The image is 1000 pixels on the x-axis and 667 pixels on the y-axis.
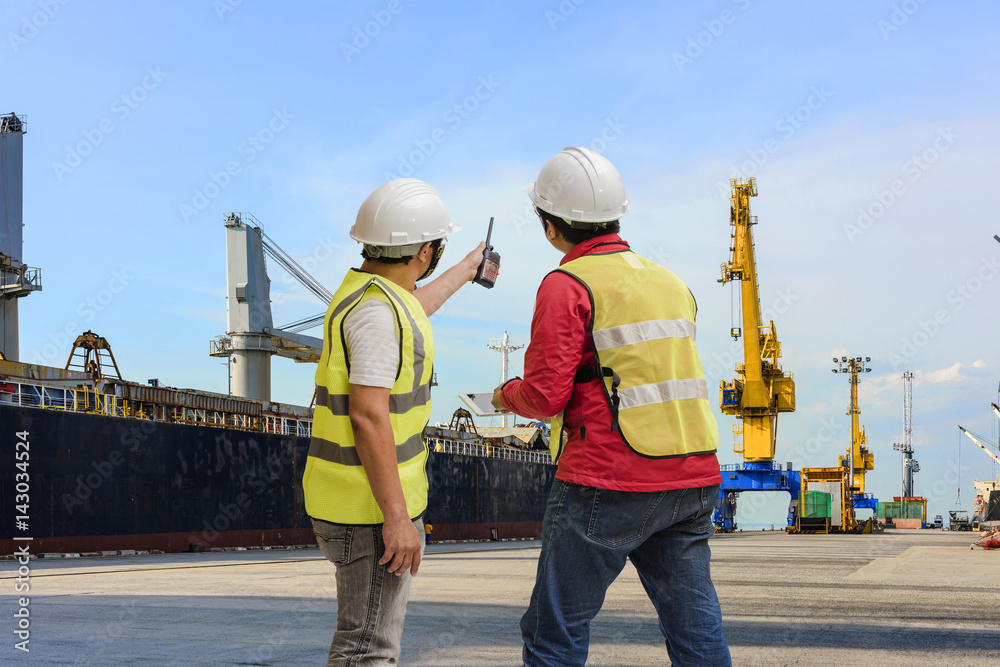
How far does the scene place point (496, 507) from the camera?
3978 cm

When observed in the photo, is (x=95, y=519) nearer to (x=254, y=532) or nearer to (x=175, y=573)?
(x=254, y=532)

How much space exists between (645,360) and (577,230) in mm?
513

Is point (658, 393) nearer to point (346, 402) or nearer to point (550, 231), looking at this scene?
point (550, 231)

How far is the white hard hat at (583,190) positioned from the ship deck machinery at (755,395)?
4595 centimetres

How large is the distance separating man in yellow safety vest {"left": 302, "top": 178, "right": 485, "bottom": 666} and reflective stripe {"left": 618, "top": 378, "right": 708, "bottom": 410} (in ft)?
1.85

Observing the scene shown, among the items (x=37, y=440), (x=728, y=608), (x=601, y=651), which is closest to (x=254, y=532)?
(x=37, y=440)

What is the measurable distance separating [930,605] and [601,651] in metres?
3.88

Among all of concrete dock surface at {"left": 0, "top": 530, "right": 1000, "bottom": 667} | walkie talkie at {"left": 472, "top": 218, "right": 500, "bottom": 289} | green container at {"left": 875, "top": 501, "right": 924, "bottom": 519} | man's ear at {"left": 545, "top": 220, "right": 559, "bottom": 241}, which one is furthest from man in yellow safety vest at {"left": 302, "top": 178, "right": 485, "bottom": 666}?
green container at {"left": 875, "top": 501, "right": 924, "bottom": 519}

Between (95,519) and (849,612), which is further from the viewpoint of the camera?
(95,519)

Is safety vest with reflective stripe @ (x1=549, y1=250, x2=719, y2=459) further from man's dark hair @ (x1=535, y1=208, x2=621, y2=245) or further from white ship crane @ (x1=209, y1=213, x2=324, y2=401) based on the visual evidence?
white ship crane @ (x1=209, y1=213, x2=324, y2=401)

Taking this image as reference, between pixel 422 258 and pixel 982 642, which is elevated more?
pixel 422 258

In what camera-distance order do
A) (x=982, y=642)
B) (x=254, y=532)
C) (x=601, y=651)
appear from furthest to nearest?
(x=254, y=532) < (x=982, y=642) < (x=601, y=651)

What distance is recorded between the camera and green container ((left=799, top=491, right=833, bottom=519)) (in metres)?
44.7

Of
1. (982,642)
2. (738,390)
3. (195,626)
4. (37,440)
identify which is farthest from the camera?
(738,390)
